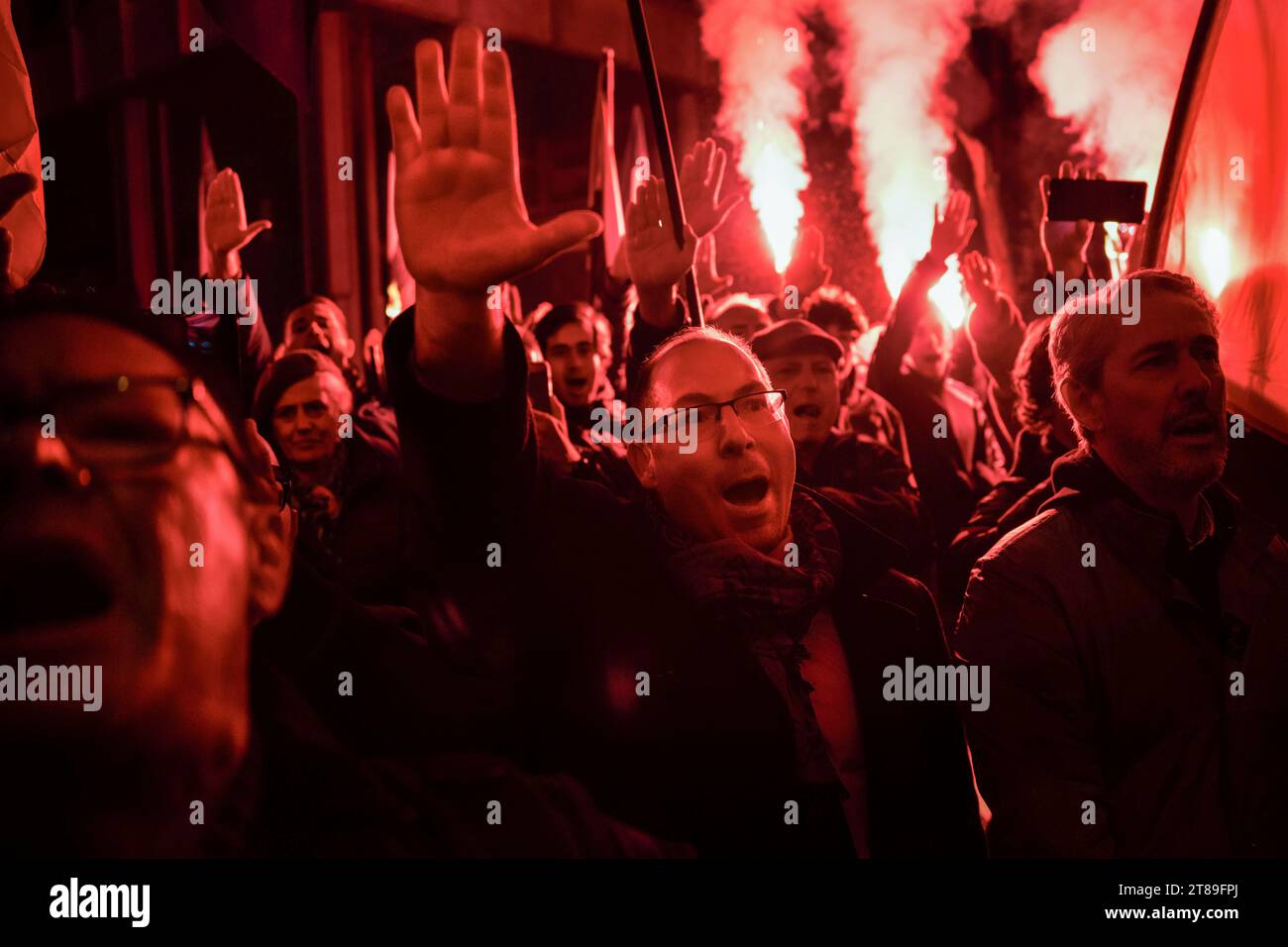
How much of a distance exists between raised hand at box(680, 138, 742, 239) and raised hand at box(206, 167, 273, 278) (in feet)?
4.04

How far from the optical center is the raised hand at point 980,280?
12.2 feet

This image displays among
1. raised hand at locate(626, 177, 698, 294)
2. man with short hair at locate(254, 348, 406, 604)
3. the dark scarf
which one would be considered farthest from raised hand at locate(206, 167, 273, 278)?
the dark scarf

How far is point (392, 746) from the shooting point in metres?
2.44

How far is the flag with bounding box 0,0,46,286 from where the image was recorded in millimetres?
2631

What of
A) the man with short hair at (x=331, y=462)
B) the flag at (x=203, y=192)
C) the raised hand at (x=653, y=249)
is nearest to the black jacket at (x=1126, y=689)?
the raised hand at (x=653, y=249)

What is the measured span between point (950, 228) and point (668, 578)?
1.78 meters

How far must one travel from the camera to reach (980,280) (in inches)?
146

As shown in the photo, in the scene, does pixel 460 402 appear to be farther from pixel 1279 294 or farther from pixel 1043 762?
pixel 1279 294

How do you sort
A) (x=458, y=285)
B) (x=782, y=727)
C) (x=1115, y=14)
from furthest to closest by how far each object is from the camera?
(x=1115, y=14) < (x=782, y=727) < (x=458, y=285)

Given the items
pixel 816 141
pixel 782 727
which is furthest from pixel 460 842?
pixel 816 141

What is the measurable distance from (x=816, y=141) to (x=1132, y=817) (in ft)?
12.3

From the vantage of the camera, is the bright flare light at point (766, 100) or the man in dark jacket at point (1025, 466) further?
the bright flare light at point (766, 100)

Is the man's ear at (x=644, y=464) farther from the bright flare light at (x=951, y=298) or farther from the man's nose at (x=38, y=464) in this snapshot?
the bright flare light at (x=951, y=298)

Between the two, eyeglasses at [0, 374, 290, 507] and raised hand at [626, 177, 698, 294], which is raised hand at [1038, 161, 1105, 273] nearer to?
raised hand at [626, 177, 698, 294]
